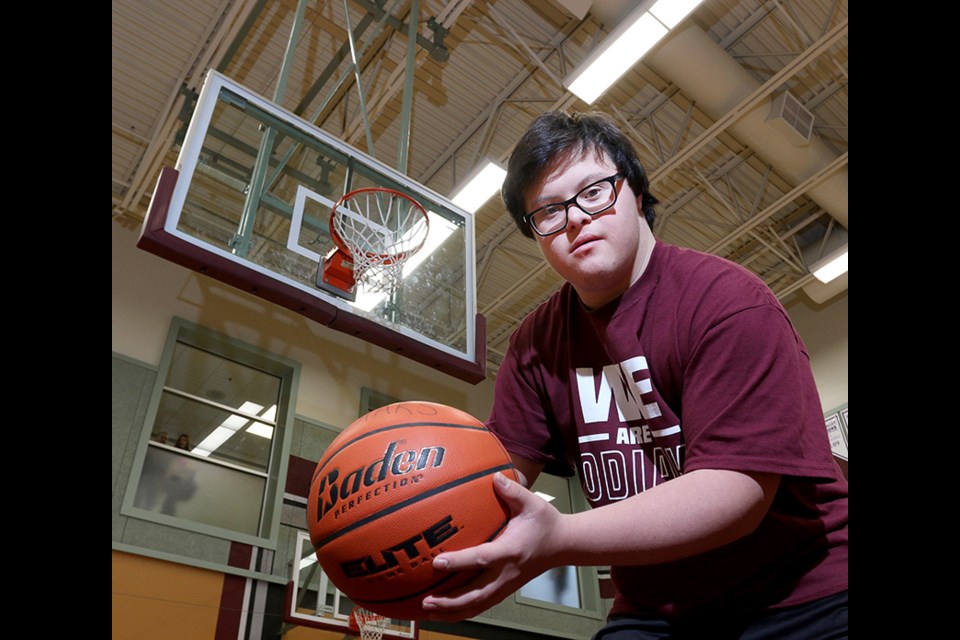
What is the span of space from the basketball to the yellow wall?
505 cm

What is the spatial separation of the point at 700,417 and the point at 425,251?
151 inches

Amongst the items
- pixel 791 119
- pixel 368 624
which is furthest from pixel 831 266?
pixel 368 624

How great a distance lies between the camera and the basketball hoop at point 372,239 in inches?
173

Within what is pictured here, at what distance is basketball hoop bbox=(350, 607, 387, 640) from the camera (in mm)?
5980

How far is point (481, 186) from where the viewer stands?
23.3ft

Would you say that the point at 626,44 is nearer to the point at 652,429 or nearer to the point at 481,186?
the point at 481,186

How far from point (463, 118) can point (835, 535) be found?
22.5ft

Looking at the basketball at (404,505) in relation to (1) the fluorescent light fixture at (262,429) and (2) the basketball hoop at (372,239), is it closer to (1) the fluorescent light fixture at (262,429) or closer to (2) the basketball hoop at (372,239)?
(2) the basketball hoop at (372,239)

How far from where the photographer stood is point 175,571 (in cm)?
608

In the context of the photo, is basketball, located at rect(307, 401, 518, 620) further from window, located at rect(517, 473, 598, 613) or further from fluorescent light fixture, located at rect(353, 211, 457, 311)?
window, located at rect(517, 473, 598, 613)

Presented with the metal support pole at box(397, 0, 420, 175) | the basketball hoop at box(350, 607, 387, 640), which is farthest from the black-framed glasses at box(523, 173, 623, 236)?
the basketball hoop at box(350, 607, 387, 640)
